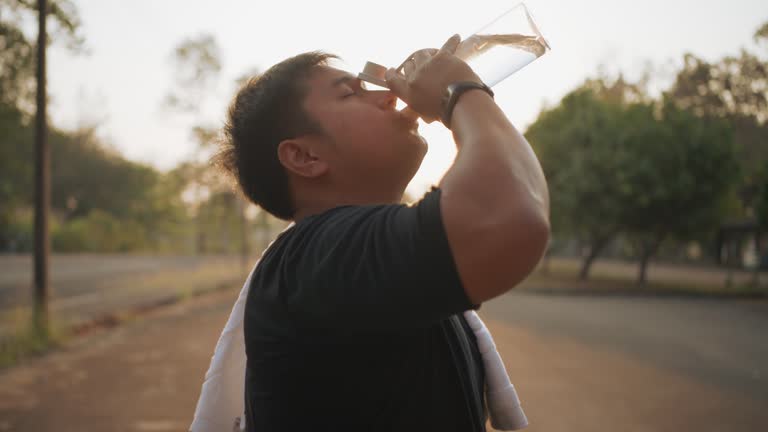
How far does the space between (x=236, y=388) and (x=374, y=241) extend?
79cm

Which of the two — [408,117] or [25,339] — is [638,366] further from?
[25,339]

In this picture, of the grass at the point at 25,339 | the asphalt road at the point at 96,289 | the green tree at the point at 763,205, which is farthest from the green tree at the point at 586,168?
the grass at the point at 25,339

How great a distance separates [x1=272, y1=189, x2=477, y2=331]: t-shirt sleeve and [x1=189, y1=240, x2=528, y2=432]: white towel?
0.49m

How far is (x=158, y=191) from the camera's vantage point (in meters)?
56.2

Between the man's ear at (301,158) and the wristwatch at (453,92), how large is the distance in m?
0.35

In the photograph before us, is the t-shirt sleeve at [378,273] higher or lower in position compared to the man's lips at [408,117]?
lower

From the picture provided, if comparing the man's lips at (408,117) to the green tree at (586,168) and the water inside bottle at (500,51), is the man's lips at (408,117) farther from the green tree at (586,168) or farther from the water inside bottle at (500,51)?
the green tree at (586,168)

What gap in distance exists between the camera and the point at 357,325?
42.9 inches

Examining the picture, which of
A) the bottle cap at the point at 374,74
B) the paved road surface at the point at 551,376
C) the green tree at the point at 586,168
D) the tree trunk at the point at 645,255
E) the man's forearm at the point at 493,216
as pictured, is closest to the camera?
the man's forearm at the point at 493,216

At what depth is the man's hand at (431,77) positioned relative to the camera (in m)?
1.20

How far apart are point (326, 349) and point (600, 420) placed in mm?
4900

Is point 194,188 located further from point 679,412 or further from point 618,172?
point 679,412

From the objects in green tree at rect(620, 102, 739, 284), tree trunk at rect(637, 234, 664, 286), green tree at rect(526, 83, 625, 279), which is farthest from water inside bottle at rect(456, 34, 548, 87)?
tree trunk at rect(637, 234, 664, 286)

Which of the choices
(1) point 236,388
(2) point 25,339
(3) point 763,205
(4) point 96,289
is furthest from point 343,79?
(3) point 763,205
